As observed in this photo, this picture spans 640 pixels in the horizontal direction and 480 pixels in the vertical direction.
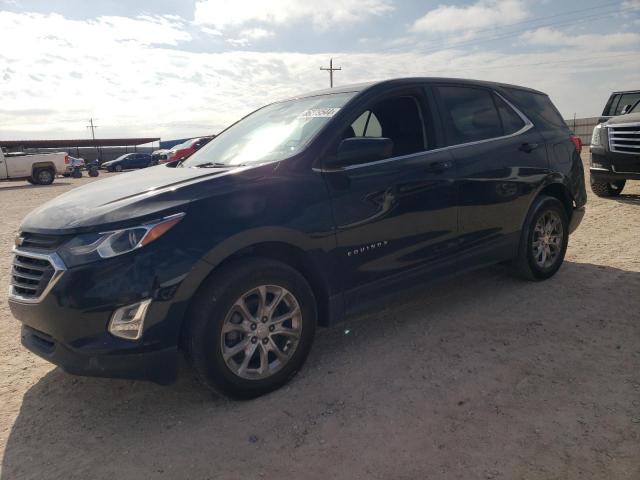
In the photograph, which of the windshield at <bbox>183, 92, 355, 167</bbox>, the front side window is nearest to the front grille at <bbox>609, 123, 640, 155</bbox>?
the front side window

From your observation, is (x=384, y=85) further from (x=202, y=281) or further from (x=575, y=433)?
(x=575, y=433)

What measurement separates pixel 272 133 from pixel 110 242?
5.05 feet

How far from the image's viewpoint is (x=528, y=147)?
174 inches

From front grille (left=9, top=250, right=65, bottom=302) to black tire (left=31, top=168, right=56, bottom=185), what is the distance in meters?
21.6

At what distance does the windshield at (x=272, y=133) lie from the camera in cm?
329

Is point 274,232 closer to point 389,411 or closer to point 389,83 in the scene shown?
point 389,411

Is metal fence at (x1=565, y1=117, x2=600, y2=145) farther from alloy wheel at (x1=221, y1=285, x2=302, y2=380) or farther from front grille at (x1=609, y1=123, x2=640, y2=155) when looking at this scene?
alloy wheel at (x1=221, y1=285, x2=302, y2=380)

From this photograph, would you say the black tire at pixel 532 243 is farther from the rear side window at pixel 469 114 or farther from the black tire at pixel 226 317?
the black tire at pixel 226 317

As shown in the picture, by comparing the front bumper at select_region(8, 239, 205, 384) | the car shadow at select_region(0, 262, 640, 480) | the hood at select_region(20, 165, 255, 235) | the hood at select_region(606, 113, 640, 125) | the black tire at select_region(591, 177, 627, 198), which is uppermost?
the hood at select_region(606, 113, 640, 125)

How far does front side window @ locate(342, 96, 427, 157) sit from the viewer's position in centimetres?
367

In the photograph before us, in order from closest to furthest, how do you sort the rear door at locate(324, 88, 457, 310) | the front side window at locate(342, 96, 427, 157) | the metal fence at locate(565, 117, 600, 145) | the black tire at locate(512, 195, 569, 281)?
the rear door at locate(324, 88, 457, 310)
the front side window at locate(342, 96, 427, 157)
the black tire at locate(512, 195, 569, 281)
the metal fence at locate(565, 117, 600, 145)

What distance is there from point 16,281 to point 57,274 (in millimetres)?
485

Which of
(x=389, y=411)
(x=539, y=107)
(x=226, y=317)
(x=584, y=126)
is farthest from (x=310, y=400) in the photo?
(x=584, y=126)

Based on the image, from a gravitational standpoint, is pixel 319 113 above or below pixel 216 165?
above
